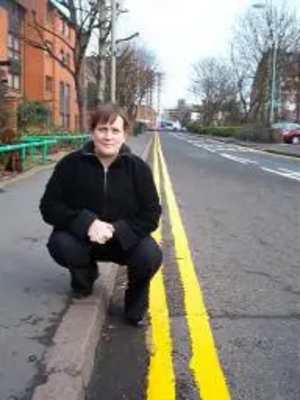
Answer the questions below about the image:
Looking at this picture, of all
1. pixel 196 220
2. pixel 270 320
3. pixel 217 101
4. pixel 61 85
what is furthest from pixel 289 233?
pixel 217 101

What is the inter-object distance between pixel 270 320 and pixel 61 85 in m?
54.8

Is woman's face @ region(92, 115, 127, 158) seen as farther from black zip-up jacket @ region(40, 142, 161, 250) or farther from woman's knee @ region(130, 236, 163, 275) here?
woman's knee @ region(130, 236, 163, 275)

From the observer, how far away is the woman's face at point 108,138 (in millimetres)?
5434

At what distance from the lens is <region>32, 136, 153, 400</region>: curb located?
402cm

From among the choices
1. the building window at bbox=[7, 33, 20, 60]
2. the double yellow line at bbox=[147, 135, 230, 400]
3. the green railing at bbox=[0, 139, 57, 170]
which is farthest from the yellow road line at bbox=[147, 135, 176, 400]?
the building window at bbox=[7, 33, 20, 60]

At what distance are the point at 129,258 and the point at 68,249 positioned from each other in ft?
1.45

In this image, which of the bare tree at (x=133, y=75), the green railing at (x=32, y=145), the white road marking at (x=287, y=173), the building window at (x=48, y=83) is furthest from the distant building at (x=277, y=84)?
the white road marking at (x=287, y=173)

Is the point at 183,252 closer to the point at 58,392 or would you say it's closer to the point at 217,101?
the point at 58,392

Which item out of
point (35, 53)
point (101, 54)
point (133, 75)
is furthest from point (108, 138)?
point (133, 75)

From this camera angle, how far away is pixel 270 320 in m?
5.72

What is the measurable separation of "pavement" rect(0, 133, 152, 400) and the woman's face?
110 cm

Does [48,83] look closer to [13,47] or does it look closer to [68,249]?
[13,47]

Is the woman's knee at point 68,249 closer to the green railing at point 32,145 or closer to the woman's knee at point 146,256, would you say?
the woman's knee at point 146,256

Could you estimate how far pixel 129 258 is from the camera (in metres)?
5.47
